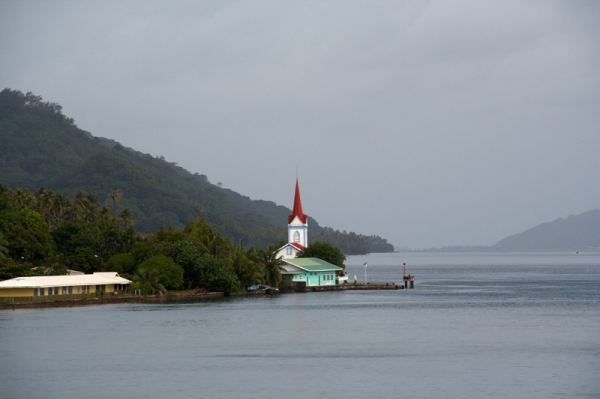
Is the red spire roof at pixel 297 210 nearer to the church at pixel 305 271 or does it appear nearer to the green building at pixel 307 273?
the church at pixel 305 271

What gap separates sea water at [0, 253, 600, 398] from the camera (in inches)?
1278

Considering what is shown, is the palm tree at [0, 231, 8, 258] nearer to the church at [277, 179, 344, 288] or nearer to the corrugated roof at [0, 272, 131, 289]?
the corrugated roof at [0, 272, 131, 289]

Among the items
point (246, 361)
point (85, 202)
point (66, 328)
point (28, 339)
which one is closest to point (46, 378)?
point (246, 361)

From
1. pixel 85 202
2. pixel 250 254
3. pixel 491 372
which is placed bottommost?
pixel 491 372

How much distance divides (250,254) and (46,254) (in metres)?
20.9

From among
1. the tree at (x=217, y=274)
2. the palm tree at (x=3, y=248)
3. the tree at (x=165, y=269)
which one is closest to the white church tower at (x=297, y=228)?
the tree at (x=217, y=274)

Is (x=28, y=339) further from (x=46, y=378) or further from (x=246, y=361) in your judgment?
(x=246, y=361)

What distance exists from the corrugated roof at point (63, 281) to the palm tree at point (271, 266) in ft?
54.8

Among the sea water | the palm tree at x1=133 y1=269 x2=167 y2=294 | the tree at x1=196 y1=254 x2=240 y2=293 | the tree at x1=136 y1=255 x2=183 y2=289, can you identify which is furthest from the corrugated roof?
the tree at x1=196 y1=254 x2=240 y2=293

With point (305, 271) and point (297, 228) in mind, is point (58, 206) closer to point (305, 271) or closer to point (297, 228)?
point (297, 228)

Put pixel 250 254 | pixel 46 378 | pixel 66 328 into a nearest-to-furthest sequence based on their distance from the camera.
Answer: pixel 46 378
pixel 66 328
pixel 250 254

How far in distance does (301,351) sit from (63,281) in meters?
33.4

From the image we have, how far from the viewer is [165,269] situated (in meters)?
73.5

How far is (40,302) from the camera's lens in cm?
6481
